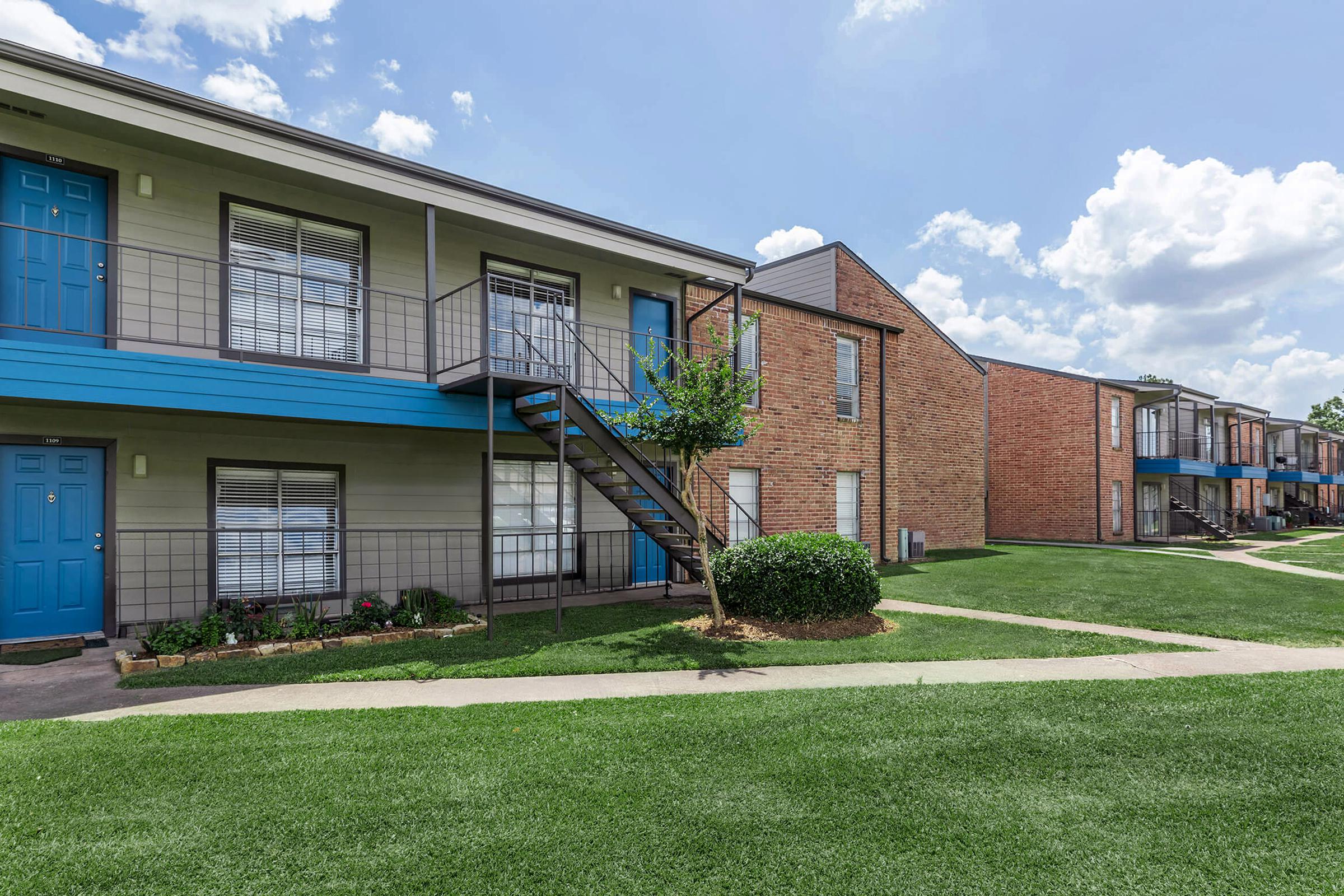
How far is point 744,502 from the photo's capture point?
13.7 m

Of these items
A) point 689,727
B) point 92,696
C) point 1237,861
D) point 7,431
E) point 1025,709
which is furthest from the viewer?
point 7,431

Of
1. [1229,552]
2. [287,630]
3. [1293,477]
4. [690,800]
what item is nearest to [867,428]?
[287,630]

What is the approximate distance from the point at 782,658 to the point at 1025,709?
92.1 inches

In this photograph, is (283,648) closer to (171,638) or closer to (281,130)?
(171,638)

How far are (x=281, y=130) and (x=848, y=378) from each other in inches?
461

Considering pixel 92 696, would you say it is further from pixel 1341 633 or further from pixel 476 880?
pixel 1341 633

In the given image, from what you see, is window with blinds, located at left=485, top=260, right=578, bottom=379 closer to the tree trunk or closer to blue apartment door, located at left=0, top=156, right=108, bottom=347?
the tree trunk

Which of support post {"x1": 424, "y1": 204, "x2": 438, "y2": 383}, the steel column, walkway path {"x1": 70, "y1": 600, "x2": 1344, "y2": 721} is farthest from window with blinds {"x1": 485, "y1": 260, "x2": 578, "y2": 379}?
walkway path {"x1": 70, "y1": 600, "x2": 1344, "y2": 721}

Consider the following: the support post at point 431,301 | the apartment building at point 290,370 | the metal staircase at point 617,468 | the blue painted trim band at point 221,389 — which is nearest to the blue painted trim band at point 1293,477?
the apartment building at point 290,370

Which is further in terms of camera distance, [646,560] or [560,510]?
[646,560]

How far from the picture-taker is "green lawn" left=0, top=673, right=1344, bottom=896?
10.3 ft

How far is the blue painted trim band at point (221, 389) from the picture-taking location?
21.8 ft

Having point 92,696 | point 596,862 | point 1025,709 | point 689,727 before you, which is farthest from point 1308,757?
point 92,696

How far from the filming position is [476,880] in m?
3.09
